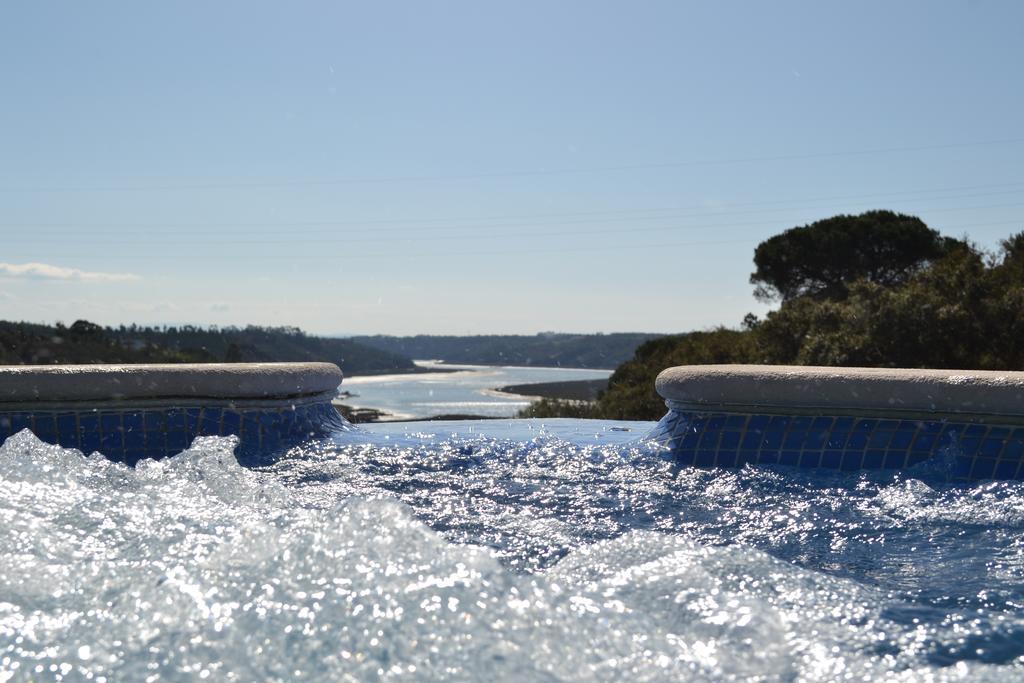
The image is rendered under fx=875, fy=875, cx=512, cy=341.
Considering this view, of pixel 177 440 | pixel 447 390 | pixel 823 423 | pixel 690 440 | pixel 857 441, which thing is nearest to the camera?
pixel 857 441

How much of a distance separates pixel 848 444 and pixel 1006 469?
82cm

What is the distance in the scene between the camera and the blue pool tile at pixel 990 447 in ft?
16.0

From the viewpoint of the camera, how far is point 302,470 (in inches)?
202

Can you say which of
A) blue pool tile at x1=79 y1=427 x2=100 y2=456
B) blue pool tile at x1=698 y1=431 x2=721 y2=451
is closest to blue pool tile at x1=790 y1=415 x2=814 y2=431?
blue pool tile at x1=698 y1=431 x2=721 y2=451

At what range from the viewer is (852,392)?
5.12 metres

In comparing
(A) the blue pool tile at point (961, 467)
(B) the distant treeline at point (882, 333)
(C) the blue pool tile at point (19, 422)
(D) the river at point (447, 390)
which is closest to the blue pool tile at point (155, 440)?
(C) the blue pool tile at point (19, 422)

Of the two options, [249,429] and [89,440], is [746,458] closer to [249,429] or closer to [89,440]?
[249,429]

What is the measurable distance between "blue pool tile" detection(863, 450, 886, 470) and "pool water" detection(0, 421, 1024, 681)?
603 mm

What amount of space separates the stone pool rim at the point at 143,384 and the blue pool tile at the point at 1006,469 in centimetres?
438

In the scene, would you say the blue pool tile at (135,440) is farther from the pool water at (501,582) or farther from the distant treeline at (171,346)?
the distant treeline at (171,346)

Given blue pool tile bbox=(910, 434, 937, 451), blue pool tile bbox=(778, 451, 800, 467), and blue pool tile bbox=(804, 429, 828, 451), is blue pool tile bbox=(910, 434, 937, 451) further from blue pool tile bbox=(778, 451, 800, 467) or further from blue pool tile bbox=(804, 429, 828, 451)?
blue pool tile bbox=(778, 451, 800, 467)

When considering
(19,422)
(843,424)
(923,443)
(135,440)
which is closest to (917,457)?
(923,443)

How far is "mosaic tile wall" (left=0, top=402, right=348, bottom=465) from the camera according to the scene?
5.74 meters

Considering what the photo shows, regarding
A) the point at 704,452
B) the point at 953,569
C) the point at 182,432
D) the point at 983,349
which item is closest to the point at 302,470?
the point at 182,432
